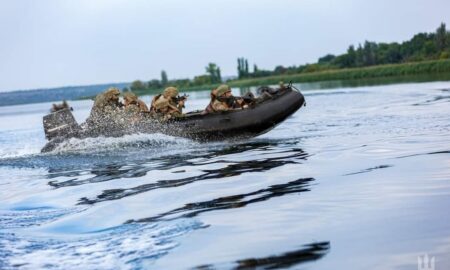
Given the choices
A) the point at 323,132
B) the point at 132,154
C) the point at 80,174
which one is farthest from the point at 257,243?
the point at 323,132

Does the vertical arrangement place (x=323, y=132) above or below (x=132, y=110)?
below

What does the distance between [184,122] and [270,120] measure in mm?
2215

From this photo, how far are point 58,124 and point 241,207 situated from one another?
1109cm

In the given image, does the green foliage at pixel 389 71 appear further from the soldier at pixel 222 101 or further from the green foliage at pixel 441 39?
the soldier at pixel 222 101

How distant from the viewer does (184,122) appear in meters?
17.7

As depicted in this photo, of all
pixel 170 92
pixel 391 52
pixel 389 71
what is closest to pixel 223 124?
pixel 170 92

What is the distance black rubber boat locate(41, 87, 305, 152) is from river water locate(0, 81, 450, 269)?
1.20 m

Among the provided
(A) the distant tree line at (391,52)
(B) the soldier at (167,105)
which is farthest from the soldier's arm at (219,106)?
(A) the distant tree line at (391,52)

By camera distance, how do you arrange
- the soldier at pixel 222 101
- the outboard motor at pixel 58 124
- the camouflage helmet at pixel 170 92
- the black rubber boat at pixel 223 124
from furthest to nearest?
the outboard motor at pixel 58 124
the camouflage helmet at pixel 170 92
the soldier at pixel 222 101
the black rubber boat at pixel 223 124

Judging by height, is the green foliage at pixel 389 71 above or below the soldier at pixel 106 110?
below

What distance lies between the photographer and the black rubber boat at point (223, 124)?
17.5 metres

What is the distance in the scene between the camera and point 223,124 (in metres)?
17.5

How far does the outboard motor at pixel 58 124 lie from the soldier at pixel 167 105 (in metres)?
2.23

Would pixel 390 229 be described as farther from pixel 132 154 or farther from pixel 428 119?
pixel 428 119
